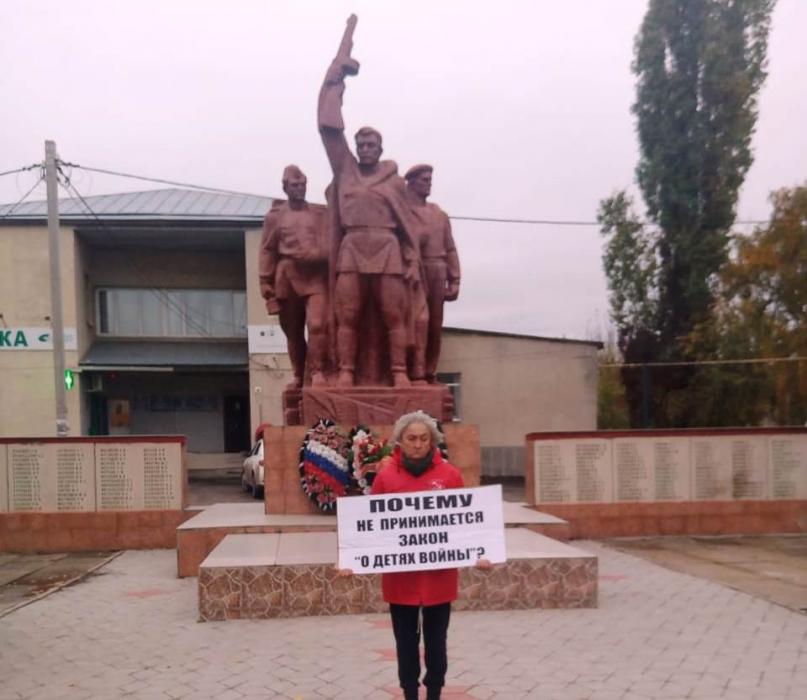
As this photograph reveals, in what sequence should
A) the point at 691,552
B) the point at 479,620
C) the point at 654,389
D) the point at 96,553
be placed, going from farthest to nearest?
the point at 654,389 → the point at 96,553 → the point at 691,552 → the point at 479,620

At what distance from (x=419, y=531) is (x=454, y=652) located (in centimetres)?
150

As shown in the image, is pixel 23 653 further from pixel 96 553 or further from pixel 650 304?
pixel 650 304

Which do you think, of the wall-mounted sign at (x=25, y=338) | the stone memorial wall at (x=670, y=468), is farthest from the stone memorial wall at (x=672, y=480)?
the wall-mounted sign at (x=25, y=338)

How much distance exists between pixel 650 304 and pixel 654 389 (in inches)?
96.8

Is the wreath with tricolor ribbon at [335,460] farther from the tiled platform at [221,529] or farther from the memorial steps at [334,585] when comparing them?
the memorial steps at [334,585]

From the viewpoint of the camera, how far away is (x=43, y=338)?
19.8 m

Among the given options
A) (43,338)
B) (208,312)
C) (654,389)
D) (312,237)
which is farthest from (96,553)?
(654,389)

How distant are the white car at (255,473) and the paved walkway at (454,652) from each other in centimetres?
817

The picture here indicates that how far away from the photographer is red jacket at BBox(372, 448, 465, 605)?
11.1 feet

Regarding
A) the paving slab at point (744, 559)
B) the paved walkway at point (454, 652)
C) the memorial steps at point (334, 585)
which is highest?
the memorial steps at point (334, 585)

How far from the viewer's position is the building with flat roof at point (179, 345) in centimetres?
1973

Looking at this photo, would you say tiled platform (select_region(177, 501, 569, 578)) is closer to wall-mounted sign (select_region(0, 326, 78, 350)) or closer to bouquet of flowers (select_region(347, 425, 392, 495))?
bouquet of flowers (select_region(347, 425, 392, 495))

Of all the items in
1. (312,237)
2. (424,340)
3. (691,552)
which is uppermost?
(312,237)

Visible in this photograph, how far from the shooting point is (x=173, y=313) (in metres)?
22.1
